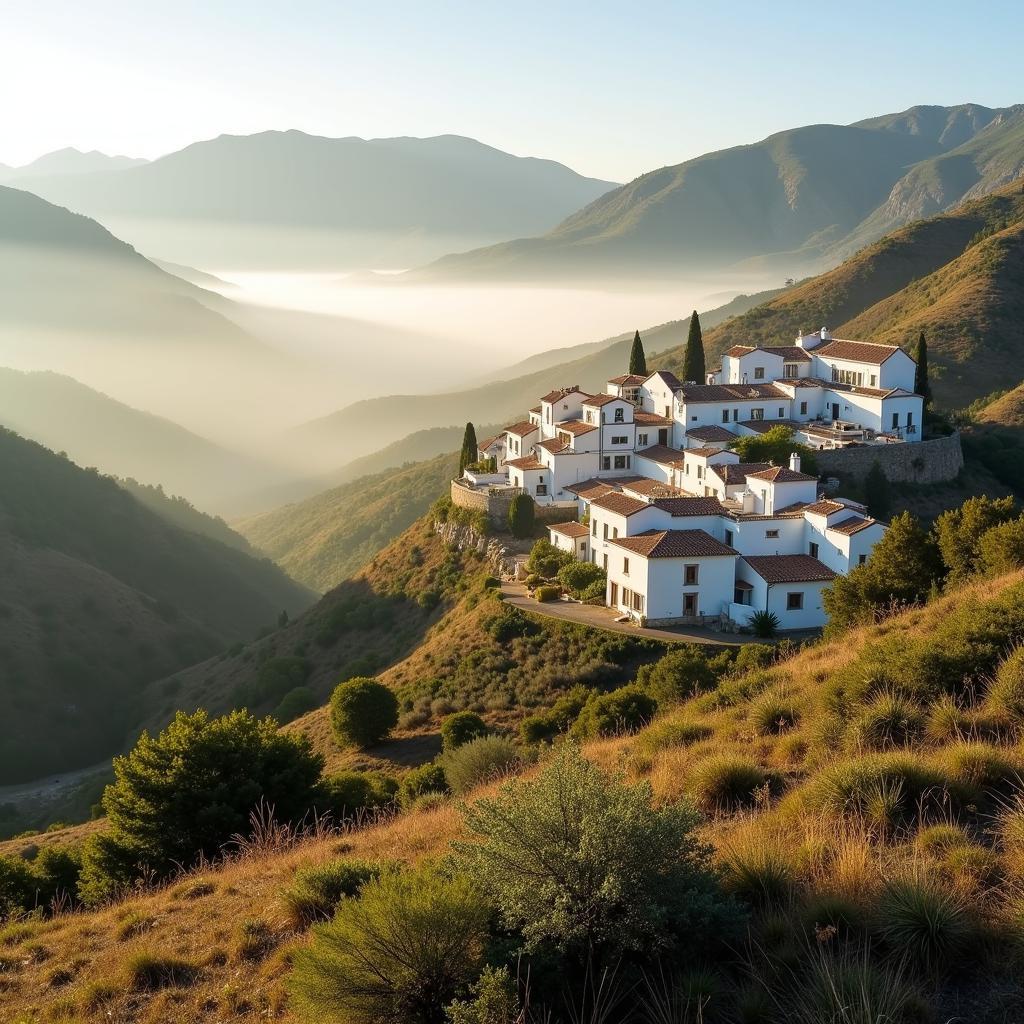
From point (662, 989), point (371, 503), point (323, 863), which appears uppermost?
point (662, 989)

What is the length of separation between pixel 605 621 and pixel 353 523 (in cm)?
6238

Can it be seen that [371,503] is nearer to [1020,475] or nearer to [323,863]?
[1020,475]

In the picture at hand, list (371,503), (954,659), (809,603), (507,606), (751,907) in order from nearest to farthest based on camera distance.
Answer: (751,907), (954,659), (809,603), (507,606), (371,503)

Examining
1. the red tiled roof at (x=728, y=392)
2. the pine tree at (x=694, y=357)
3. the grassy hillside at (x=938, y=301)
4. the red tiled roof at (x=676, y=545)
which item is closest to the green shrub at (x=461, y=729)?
the red tiled roof at (x=676, y=545)

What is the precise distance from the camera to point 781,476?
34.4 m

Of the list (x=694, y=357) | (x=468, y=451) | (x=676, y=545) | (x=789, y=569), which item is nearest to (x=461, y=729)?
(x=676, y=545)

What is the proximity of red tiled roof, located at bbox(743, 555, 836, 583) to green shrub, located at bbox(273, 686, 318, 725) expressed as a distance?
18.2 m

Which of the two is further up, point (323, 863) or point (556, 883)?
point (556, 883)

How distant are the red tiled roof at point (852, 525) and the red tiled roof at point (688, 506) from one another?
12.1 feet

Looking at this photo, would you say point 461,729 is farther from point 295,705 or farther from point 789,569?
point 295,705

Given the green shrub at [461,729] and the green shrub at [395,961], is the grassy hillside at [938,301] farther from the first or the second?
the green shrub at [395,961]

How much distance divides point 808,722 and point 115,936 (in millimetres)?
6894

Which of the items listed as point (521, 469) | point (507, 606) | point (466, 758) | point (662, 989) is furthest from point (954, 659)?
point (521, 469)

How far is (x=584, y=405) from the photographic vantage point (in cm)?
4344
